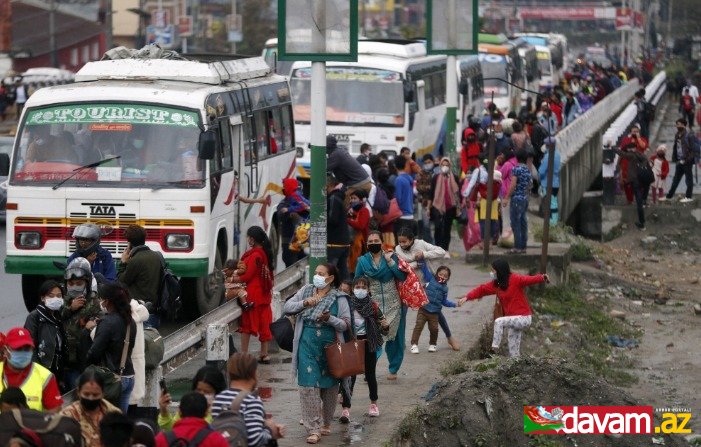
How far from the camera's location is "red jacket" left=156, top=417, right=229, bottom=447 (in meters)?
7.23

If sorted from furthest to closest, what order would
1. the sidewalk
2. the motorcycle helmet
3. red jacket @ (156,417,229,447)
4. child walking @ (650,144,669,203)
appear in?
child walking @ (650,144,669,203), the motorcycle helmet, the sidewalk, red jacket @ (156,417,229,447)

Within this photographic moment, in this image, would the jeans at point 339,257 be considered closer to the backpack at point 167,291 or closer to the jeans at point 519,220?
the jeans at point 519,220

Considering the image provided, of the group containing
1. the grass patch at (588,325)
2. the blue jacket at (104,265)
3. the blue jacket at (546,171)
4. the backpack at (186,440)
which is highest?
the backpack at (186,440)

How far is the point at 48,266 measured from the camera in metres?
15.9

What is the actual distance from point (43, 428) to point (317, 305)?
3.85 meters

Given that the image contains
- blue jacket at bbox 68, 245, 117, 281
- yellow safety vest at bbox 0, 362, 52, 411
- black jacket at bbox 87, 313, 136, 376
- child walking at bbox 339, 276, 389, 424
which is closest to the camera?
yellow safety vest at bbox 0, 362, 52, 411

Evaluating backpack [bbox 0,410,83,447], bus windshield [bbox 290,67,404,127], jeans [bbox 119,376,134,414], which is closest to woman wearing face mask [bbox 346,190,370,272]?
jeans [bbox 119,376,134,414]

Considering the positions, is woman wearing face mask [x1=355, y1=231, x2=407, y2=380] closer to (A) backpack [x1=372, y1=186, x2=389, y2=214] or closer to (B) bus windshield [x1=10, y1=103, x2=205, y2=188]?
(B) bus windshield [x1=10, y1=103, x2=205, y2=188]

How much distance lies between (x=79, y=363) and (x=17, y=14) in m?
62.1

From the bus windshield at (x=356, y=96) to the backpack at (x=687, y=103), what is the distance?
25322 millimetres

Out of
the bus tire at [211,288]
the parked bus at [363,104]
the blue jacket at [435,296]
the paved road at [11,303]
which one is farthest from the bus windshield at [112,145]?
the parked bus at [363,104]

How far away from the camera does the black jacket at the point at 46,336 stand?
32.9 ft

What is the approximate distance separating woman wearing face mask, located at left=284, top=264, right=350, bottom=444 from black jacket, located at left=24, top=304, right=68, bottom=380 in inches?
67.6

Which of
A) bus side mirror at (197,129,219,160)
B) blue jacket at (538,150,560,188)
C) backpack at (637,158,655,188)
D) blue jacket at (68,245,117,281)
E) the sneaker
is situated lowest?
backpack at (637,158,655,188)
